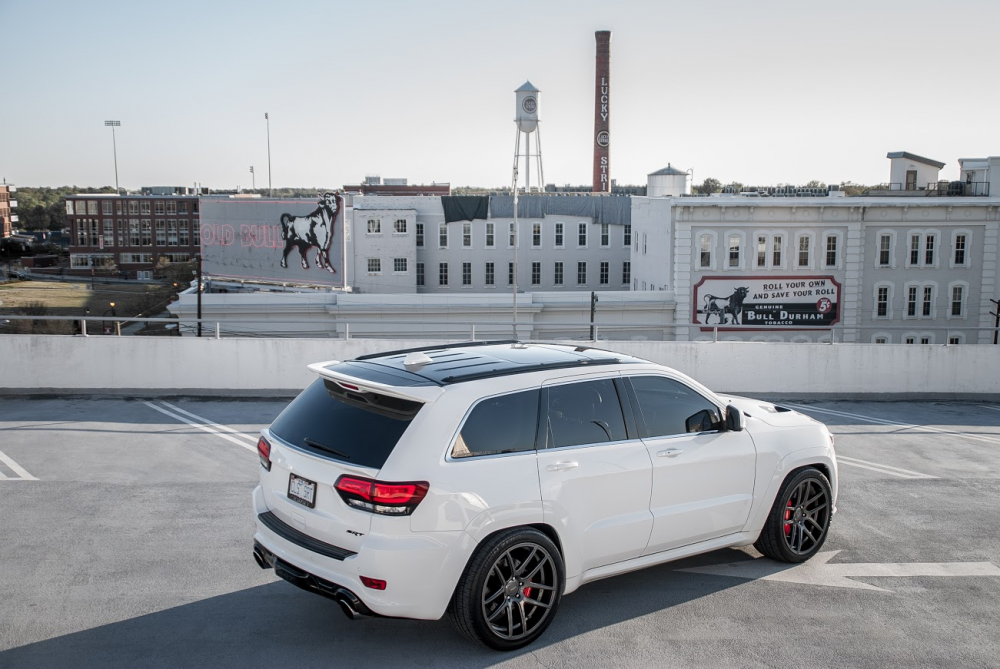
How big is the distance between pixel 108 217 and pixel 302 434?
368 feet

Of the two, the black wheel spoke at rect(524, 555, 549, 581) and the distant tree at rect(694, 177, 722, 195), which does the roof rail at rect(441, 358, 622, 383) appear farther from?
the distant tree at rect(694, 177, 722, 195)

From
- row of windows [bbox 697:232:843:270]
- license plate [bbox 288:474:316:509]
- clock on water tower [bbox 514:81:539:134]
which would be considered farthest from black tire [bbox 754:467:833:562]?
clock on water tower [bbox 514:81:539:134]

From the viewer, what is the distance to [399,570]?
15.7 ft

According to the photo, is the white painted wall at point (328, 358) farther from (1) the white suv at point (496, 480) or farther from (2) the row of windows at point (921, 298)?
(2) the row of windows at point (921, 298)

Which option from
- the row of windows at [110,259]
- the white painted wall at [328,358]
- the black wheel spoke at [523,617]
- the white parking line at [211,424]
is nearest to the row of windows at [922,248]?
the white painted wall at [328,358]

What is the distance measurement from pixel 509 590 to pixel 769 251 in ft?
173

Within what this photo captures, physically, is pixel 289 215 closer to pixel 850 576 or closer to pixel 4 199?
pixel 4 199

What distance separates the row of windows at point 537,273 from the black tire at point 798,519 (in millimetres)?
70697

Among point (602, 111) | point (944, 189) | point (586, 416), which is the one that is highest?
point (602, 111)

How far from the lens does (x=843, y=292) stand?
5481 centimetres

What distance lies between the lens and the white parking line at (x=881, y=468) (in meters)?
9.59

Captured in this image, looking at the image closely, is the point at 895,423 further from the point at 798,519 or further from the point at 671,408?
the point at 671,408

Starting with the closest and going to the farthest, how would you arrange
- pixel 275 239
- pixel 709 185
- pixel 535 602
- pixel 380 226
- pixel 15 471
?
pixel 535 602 → pixel 15 471 → pixel 275 239 → pixel 380 226 → pixel 709 185

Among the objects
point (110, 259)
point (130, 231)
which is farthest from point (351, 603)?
point (130, 231)
